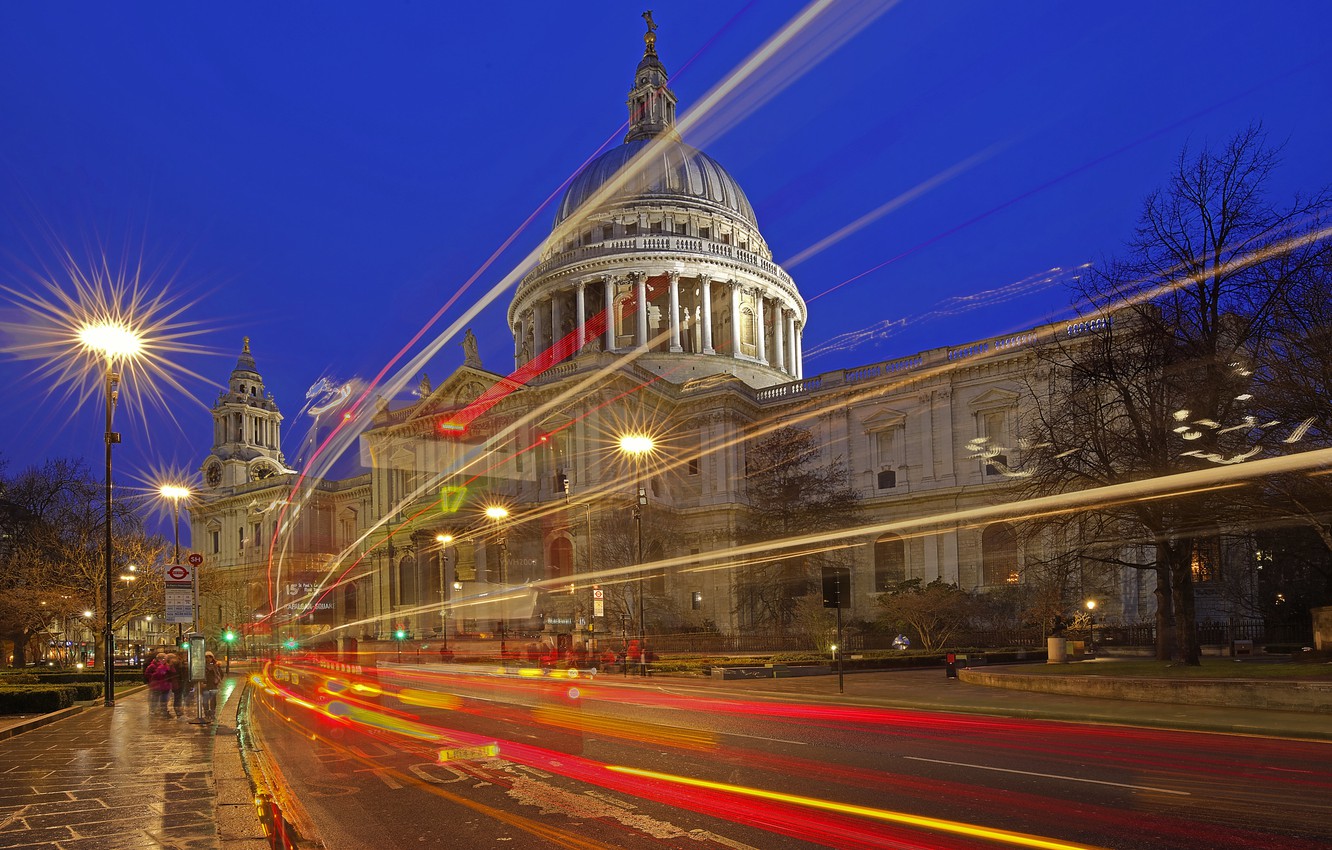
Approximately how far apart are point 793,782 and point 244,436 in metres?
118

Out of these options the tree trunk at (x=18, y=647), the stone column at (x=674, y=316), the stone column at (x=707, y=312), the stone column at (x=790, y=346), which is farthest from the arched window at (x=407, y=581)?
the stone column at (x=790, y=346)

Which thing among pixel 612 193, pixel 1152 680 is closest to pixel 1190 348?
pixel 1152 680

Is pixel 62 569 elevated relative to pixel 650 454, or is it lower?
lower

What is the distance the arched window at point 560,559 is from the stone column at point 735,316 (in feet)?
88.3

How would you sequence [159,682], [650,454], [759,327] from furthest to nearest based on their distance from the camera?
[759,327] → [650,454] → [159,682]

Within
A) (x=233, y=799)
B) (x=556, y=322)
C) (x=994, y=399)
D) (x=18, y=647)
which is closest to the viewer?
(x=233, y=799)

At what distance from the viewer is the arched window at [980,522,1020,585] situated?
179ft

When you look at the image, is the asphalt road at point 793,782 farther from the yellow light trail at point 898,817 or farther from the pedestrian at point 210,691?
the pedestrian at point 210,691

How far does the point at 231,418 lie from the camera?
117 m

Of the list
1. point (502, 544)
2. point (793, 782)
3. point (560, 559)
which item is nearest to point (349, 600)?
point (502, 544)

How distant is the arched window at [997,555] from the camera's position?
54.4m

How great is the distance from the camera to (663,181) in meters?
89.2

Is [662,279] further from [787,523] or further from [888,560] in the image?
[787,523]

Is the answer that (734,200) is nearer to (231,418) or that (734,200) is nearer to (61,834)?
(231,418)
